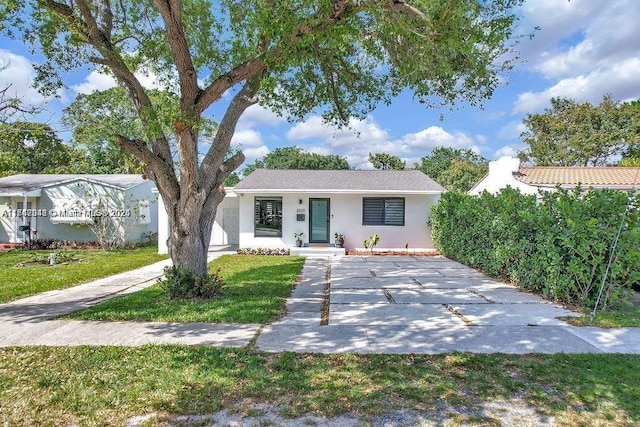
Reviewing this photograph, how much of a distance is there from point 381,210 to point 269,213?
474 cm

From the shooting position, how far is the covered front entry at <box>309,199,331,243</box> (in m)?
15.9

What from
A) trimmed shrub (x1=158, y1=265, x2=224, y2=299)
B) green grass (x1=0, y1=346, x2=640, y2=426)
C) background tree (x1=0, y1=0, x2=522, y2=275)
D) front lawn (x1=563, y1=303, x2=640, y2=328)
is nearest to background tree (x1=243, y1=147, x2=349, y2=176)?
background tree (x1=0, y1=0, x2=522, y2=275)

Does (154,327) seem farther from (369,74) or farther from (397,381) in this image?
(369,74)

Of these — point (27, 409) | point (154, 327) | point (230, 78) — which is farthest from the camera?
point (230, 78)

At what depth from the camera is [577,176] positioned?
48.7ft

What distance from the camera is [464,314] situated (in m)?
5.96

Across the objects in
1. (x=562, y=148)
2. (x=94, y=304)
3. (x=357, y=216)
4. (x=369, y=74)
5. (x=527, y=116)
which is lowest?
(x=94, y=304)

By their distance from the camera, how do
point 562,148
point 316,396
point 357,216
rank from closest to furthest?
point 316,396, point 357,216, point 562,148

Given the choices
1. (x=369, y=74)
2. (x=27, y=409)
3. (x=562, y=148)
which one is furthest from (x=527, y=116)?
(x=27, y=409)

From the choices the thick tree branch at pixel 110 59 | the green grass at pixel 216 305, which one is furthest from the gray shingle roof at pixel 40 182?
the thick tree branch at pixel 110 59

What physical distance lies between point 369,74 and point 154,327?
6448mm

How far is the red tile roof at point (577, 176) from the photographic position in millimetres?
13389

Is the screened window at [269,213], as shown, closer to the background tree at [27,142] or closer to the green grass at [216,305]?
the green grass at [216,305]

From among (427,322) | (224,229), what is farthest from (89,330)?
(224,229)
